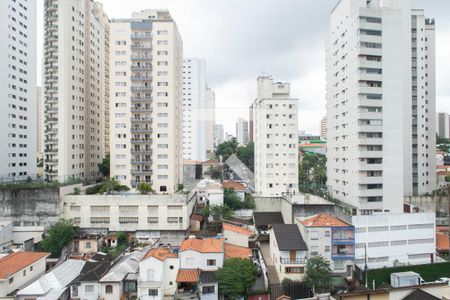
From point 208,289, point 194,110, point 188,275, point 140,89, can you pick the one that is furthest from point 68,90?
point 194,110

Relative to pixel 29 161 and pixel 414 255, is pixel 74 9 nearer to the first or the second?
pixel 29 161

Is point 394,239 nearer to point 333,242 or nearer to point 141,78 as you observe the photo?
point 333,242

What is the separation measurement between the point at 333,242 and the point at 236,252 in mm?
8734

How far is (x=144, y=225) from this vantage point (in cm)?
3400

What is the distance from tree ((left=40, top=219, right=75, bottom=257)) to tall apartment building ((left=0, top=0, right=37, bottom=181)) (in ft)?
A: 70.8

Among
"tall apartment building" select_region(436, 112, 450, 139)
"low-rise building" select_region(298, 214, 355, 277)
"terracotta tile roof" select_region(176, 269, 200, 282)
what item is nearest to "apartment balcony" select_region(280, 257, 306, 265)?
"low-rise building" select_region(298, 214, 355, 277)

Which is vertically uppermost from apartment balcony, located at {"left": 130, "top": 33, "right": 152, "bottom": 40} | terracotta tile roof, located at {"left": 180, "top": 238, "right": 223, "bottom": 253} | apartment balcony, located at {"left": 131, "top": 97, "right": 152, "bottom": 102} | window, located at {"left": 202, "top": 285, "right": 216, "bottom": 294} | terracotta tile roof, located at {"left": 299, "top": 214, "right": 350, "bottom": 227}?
apartment balcony, located at {"left": 130, "top": 33, "right": 152, "bottom": 40}

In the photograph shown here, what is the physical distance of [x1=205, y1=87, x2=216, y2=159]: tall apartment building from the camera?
95188mm

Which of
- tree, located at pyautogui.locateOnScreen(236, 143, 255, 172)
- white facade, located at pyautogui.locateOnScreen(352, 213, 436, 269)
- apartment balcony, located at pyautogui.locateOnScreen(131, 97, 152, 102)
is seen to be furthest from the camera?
tree, located at pyautogui.locateOnScreen(236, 143, 255, 172)

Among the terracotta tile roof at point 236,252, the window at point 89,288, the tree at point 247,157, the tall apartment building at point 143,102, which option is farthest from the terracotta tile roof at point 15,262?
the tree at point 247,157

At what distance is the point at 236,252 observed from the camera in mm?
28359

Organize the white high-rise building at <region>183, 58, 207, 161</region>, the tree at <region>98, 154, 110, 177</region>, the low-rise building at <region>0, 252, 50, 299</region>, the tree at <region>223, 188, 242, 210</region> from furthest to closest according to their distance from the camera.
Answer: the white high-rise building at <region>183, 58, 207, 161</region> < the tree at <region>98, 154, 110, 177</region> < the tree at <region>223, 188, 242, 210</region> < the low-rise building at <region>0, 252, 50, 299</region>

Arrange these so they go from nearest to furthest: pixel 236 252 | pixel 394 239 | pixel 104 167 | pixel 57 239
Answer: pixel 236 252 < pixel 394 239 < pixel 57 239 < pixel 104 167

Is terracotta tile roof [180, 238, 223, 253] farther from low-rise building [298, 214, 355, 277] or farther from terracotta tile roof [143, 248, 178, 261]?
low-rise building [298, 214, 355, 277]
